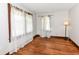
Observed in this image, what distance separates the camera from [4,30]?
314cm

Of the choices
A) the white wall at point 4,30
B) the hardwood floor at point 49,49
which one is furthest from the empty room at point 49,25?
the white wall at point 4,30

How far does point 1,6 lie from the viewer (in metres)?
2.96

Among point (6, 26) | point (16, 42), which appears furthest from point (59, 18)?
point (6, 26)

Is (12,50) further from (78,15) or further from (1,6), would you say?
(78,15)

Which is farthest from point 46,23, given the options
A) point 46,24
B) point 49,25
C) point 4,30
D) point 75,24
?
point 4,30

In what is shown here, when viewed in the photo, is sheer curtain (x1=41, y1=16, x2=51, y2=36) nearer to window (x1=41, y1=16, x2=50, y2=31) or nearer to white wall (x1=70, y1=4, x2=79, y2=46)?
window (x1=41, y1=16, x2=50, y2=31)

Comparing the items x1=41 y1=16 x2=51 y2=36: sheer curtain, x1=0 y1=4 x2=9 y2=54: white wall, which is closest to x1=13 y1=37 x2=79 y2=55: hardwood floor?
x1=0 y1=4 x2=9 y2=54: white wall

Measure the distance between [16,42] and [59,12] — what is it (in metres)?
4.39

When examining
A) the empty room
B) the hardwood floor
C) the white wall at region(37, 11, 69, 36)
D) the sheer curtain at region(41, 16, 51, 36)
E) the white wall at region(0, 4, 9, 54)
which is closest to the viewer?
the white wall at region(0, 4, 9, 54)

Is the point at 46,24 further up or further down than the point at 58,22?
further down

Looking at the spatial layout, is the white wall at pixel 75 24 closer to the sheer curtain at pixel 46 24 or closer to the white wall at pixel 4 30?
the sheer curtain at pixel 46 24

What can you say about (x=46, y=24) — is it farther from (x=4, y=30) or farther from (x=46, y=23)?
(x=4, y=30)

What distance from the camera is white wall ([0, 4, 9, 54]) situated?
2974 millimetres

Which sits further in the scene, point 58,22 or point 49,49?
point 58,22
